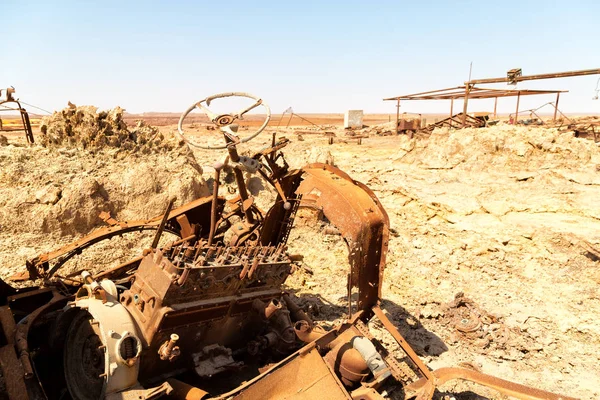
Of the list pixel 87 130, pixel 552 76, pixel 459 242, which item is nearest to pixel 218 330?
pixel 459 242

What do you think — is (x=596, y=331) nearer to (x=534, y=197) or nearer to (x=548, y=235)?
(x=548, y=235)

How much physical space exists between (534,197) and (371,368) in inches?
393

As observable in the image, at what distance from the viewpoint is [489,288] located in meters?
8.98

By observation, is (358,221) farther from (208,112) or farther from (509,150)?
(509,150)

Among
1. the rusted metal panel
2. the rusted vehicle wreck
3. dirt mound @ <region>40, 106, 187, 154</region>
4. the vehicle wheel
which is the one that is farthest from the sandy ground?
the vehicle wheel

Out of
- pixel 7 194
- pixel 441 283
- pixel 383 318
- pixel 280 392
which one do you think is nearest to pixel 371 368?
pixel 383 318

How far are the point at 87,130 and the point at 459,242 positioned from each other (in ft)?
35.6

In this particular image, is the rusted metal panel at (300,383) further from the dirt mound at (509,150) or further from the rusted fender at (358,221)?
the dirt mound at (509,150)

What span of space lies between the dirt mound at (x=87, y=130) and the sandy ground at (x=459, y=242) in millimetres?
404

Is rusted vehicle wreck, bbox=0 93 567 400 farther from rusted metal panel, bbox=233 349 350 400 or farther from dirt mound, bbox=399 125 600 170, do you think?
dirt mound, bbox=399 125 600 170

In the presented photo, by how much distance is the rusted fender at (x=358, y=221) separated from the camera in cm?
517

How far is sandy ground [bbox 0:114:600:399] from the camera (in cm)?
702

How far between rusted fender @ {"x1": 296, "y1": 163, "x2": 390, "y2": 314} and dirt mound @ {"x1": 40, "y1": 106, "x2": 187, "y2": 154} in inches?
298

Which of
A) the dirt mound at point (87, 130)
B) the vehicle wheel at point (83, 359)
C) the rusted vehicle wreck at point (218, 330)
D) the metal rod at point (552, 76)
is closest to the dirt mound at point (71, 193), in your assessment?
the dirt mound at point (87, 130)
